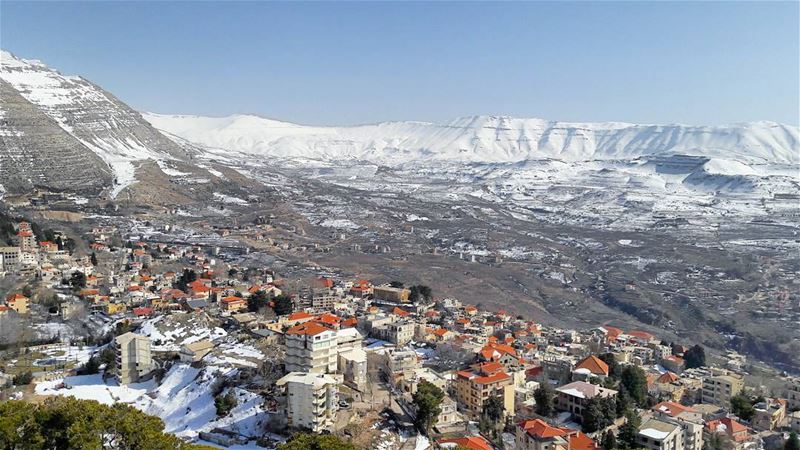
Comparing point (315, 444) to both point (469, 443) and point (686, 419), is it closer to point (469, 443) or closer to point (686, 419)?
point (469, 443)

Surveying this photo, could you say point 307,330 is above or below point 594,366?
above

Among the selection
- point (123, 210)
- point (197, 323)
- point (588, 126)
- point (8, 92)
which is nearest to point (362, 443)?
point (197, 323)

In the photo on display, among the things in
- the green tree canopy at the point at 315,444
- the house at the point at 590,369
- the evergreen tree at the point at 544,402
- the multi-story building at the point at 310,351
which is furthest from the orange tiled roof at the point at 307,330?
the house at the point at 590,369

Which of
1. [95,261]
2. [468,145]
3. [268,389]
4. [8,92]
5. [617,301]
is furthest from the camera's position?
[468,145]

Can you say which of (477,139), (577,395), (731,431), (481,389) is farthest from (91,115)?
(477,139)

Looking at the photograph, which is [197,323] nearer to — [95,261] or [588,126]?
[95,261]

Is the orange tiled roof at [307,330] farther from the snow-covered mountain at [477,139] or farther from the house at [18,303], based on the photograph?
the snow-covered mountain at [477,139]
